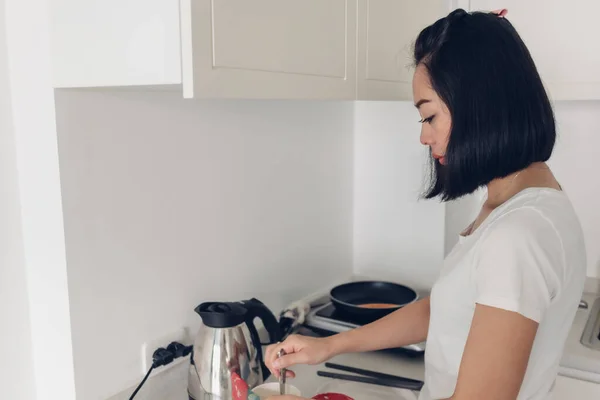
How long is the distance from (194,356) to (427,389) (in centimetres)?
48

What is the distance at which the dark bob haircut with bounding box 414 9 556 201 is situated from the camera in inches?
34.7

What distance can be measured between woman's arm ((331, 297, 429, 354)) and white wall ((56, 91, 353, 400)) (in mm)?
415

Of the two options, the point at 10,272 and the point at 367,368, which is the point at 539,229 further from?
the point at 10,272

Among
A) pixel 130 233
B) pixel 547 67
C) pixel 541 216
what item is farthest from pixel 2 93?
pixel 547 67

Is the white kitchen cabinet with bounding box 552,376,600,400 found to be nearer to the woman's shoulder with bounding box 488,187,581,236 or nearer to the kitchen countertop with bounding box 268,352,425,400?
the kitchen countertop with bounding box 268,352,425,400

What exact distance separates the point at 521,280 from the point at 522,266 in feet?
0.07

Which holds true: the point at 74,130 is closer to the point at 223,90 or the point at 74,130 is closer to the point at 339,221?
the point at 223,90

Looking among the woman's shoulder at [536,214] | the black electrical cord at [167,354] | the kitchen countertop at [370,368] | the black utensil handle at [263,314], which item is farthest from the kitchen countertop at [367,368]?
the woman's shoulder at [536,214]

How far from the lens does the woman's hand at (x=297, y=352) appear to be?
3.56 ft

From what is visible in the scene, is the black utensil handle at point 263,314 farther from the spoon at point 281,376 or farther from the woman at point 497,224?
the woman at point 497,224

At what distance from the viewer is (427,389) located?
107 cm

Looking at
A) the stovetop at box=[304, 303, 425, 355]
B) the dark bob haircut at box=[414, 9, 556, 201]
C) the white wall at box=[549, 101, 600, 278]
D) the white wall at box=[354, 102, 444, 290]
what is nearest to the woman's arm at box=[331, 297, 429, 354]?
the stovetop at box=[304, 303, 425, 355]

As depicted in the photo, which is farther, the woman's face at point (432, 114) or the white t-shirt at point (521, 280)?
the woman's face at point (432, 114)

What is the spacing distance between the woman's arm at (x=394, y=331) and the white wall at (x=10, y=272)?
636 millimetres
